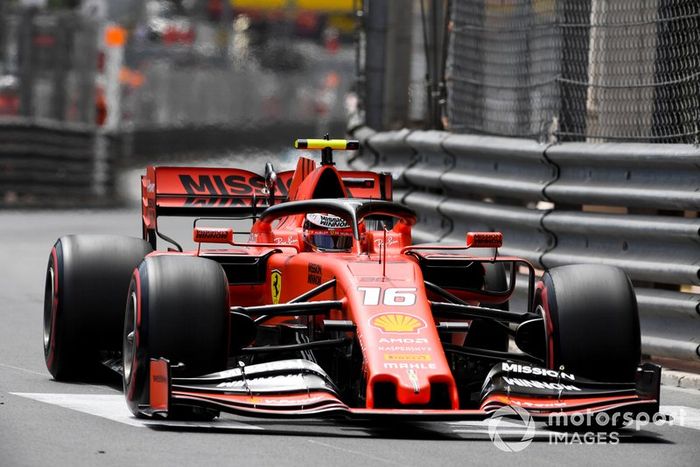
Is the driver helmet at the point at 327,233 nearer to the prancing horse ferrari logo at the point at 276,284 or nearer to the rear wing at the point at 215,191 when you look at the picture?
the prancing horse ferrari logo at the point at 276,284

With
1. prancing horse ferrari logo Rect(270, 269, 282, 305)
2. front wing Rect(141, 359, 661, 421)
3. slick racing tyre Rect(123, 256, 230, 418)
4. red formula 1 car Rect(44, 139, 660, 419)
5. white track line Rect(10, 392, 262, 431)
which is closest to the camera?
front wing Rect(141, 359, 661, 421)

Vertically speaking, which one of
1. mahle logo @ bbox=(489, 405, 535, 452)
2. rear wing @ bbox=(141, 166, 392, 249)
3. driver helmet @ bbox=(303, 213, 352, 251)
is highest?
rear wing @ bbox=(141, 166, 392, 249)

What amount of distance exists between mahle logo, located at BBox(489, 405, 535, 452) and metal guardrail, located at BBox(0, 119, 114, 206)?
18.2 metres

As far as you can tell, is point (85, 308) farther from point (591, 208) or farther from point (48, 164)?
point (48, 164)

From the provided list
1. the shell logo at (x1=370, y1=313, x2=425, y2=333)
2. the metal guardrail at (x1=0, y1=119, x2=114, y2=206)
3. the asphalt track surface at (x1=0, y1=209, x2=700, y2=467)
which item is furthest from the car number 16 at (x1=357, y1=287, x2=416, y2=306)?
the metal guardrail at (x1=0, y1=119, x2=114, y2=206)

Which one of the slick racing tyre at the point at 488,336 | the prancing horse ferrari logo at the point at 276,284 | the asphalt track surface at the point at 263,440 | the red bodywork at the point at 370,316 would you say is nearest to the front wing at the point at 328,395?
the red bodywork at the point at 370,316

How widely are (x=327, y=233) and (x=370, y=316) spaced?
1569mm

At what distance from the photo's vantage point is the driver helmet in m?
9.49

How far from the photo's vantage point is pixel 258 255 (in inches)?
368

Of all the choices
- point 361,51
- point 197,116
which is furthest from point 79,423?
point 197,116

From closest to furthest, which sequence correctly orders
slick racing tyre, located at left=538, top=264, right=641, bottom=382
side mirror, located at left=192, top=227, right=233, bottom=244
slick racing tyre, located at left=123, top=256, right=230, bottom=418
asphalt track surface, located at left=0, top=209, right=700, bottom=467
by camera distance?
asphalt track surface, located at left=0, top=209, right=700, bottom=467
slick racing tyre, located at left=123, top=256, right=230, bottom=418
slick racing tyre, located at left=538, top=264, right=641, bottom=382
side mirror, located at left=192, top=227, right=233, bottom=244

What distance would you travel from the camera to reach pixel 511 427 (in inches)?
319

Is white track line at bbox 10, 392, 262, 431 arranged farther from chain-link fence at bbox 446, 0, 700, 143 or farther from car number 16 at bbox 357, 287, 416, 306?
chain-link fence at bbox 446, 0, 700, 143

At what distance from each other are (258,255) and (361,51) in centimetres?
801
